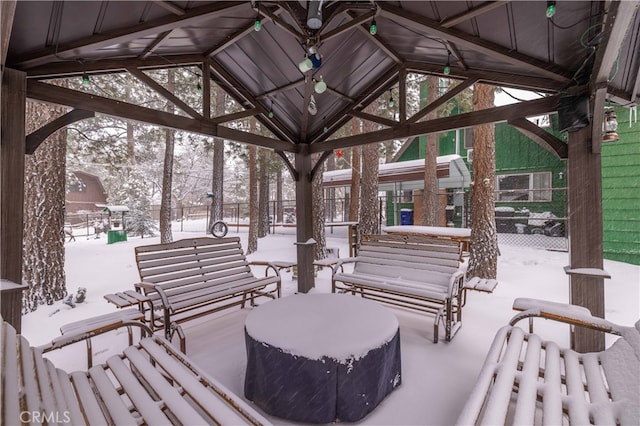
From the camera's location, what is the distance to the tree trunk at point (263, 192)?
1076 centimetres

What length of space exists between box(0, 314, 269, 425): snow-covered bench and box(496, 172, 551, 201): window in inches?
466

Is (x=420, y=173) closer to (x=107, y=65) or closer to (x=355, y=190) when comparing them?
(x=355, y=190)

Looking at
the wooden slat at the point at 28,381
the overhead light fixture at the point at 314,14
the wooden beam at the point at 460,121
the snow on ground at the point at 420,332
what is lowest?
the snow on ground at the point at 420,332

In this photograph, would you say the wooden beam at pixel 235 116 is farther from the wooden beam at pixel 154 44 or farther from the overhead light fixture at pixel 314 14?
the overhead light fixture at pixel 314 14

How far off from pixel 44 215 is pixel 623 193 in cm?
1242

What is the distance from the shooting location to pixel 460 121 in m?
3.90

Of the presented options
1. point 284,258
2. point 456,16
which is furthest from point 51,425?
point 284,258

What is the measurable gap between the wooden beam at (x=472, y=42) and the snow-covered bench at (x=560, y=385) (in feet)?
8.18

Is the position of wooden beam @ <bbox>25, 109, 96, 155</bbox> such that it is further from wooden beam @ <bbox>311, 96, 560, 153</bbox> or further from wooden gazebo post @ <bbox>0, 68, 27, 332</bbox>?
wooden beam @ <bbox>311, 96, 560, 153</bbox>

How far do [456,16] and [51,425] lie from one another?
158 inches

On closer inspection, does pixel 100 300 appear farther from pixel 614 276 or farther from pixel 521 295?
pixel 614 276

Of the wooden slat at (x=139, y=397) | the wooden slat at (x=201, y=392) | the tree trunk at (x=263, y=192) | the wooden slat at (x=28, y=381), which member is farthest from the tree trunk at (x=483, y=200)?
the tree trunk at (x=263, y=192)

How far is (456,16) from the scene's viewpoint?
283cm

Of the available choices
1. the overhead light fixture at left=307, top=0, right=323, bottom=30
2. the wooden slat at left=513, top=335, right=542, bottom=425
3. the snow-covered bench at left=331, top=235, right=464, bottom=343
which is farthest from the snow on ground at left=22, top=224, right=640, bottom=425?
the overhead light fixture at left=307, top=0, right=323, bottom=30
